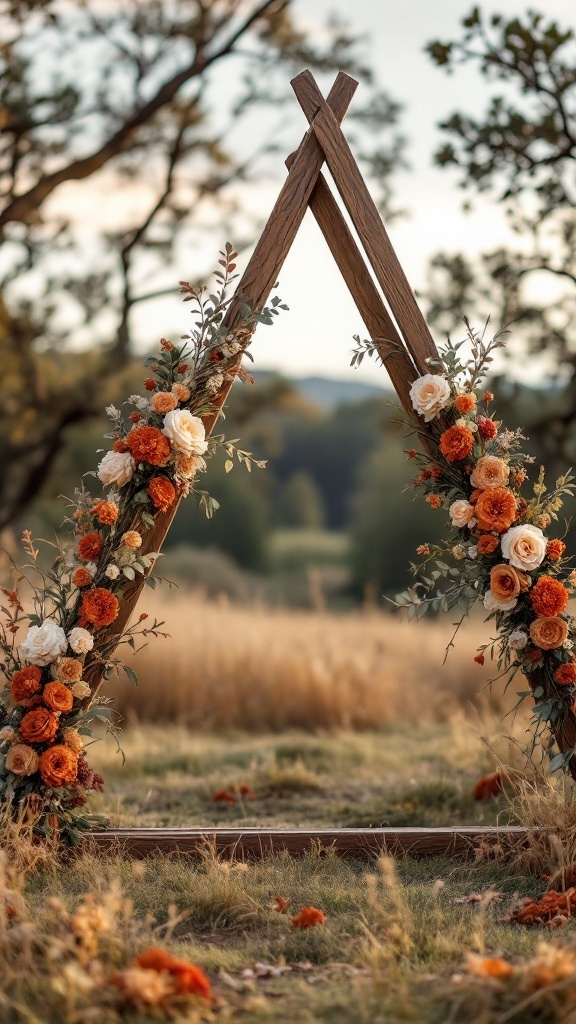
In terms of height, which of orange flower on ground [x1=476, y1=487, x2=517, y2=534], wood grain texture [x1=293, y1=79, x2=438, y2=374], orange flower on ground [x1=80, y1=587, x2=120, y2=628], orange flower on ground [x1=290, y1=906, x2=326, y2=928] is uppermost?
wood grain texture [x1=293, y1=79, x2=438, y2=374]

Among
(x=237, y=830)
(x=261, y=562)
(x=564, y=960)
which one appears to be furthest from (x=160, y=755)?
(x=261, y=562)

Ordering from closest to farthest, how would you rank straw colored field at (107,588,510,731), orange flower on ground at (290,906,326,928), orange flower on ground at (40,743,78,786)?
orange flower on ground at (290,906,326,928) < orange flower on ground at (40,743,78,786) < straw colored field at (107,588,510,731)

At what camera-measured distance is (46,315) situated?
1016 cm

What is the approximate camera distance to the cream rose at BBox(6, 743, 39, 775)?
346 cm

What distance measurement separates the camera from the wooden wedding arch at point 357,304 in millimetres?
3650

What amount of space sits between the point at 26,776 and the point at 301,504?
29536 mm

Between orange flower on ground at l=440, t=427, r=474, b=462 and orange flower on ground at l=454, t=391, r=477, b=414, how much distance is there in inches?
2.7

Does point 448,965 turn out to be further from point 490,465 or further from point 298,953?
point 490,465

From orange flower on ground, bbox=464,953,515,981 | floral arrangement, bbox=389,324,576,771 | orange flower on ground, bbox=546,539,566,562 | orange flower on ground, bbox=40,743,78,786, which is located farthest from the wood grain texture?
orange flower on ground, bbox=464,953,515,981

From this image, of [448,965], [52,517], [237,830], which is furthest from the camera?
[52,517]

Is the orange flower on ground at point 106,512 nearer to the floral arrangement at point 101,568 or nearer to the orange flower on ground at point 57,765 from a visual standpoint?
the floral arrangement at point 101,568

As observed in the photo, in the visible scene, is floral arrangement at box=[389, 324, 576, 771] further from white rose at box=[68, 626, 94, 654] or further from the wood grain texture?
white rose at box=[68, 626, 94, 654]

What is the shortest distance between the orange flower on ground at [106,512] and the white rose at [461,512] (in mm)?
1122

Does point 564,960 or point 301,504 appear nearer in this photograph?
point 564,960
